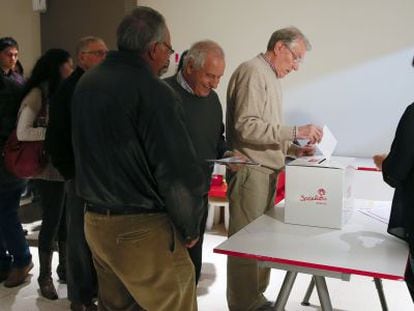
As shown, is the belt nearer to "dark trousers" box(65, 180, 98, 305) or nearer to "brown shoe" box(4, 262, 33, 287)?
"dark trousers" box(65, 180, 98, 305)

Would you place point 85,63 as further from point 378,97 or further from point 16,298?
point 378,97

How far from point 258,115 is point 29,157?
123 cm

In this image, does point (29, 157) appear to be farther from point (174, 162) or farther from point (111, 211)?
point (174, 162)

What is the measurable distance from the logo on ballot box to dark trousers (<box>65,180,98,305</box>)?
1.09 meters

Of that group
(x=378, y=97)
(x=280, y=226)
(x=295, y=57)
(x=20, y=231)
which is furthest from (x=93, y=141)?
(x=378, y=97)

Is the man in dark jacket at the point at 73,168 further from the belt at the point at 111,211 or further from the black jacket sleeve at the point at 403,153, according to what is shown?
the black jacket sleeve at the point at 403,153

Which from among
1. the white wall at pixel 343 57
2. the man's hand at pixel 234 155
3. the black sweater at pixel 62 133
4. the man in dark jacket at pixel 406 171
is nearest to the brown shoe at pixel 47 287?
the black sweater at pixel 62 133

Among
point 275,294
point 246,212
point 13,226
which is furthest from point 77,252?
point 275,294

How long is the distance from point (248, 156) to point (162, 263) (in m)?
1.05

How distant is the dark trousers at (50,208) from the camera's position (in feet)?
9.07

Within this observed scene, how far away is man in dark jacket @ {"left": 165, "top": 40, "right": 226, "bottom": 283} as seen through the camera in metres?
2.13

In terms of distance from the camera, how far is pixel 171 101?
150 cm

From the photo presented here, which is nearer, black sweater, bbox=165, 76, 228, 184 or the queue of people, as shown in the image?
the queue of people

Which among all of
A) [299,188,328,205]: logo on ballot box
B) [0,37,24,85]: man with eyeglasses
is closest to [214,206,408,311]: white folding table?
[299,188,328,205]: logo on ballot box
